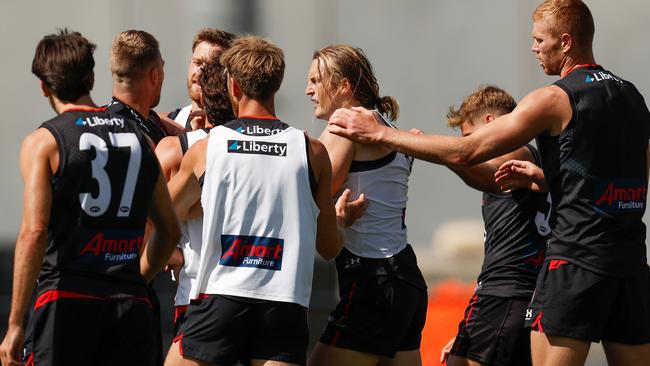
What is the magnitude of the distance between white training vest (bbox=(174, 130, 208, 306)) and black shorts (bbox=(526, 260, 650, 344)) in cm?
143

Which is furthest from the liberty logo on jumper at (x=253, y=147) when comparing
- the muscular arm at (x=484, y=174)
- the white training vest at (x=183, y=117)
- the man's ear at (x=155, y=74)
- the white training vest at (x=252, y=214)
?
the white training vest at (x=183, y=117)

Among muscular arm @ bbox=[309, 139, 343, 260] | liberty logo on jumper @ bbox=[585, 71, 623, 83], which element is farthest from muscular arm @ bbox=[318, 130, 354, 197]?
liberty logo on jumper @ bbox=[585, 71, 623, 83]

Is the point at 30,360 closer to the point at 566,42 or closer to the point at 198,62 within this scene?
the point at 198,62

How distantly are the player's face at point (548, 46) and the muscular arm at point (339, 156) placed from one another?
89 cm

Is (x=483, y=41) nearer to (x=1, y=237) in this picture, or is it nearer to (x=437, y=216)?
(x=437, y=216)

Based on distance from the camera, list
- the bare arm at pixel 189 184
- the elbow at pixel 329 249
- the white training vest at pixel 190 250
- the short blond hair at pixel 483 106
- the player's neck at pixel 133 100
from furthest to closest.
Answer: the short blond hair at pixel 483 106, the player's neck at pixel 133 100, the white training vest at pixel 190 250, the elbow at pixel 329 249, the bare arm at pixel 189 184

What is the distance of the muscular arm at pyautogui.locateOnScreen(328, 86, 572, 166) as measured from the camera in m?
4.77

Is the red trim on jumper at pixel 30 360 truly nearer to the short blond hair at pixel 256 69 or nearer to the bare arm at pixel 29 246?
the bare arm at pixel 29 246

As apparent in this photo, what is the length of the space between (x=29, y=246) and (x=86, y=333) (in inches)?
16.2

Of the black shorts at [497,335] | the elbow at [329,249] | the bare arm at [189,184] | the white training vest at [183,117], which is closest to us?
the bare arm at [189,184]

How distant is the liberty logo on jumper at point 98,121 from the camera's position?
14.4 ft

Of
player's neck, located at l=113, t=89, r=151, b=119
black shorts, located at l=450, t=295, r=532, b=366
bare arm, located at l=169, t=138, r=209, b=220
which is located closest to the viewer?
bare arm, located at l=169, t=138, r=209, b=220

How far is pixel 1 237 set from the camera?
9164 mm

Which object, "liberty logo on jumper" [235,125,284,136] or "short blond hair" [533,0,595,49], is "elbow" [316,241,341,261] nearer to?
"liberty logo on jumper" [235,125,284,136]
